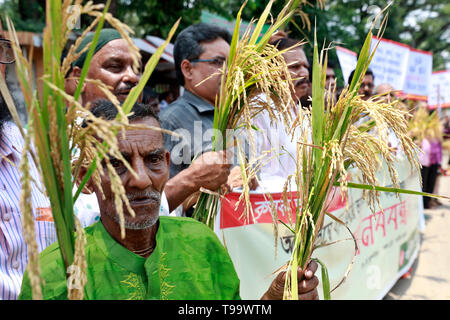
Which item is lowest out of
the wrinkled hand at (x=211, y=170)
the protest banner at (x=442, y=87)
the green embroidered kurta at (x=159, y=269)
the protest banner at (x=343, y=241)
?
the protest banner at (x=343, y=241)

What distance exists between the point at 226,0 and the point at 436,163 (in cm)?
601

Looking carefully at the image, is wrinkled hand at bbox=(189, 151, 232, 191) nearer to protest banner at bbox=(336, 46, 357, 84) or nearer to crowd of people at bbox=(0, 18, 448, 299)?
crowd of people at bbox=(0, 18, 448, 299)

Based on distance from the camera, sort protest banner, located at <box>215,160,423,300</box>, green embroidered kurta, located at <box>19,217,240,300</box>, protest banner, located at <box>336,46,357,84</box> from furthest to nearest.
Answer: protest banner, located at <box>336,46,357,84</box> < protest banner, located at <box>215,160,423,300</box> < green embroidered kurta, located at <box>19,217,240,300</box>

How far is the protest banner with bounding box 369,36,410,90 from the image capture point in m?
6.29

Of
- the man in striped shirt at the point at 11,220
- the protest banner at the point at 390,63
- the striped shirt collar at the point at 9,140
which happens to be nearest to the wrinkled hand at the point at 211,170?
the man in striped shirt at the point at 11,220

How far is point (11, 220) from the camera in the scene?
1.60 meters

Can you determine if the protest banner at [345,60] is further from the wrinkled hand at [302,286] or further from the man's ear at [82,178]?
the man's ear at [82,178]

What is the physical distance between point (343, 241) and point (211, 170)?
194 centimetres

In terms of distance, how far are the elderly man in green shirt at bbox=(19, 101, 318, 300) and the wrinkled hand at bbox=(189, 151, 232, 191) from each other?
1.44ft

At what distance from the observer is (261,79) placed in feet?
4.89

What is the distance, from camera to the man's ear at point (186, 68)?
2703 mm

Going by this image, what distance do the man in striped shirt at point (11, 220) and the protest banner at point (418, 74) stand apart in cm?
716

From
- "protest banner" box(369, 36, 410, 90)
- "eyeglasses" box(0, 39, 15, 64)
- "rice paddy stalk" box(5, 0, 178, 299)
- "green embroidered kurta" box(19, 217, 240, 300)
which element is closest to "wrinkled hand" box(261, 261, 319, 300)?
"green embroidered kurta" box(19, 217, 240, 300)
